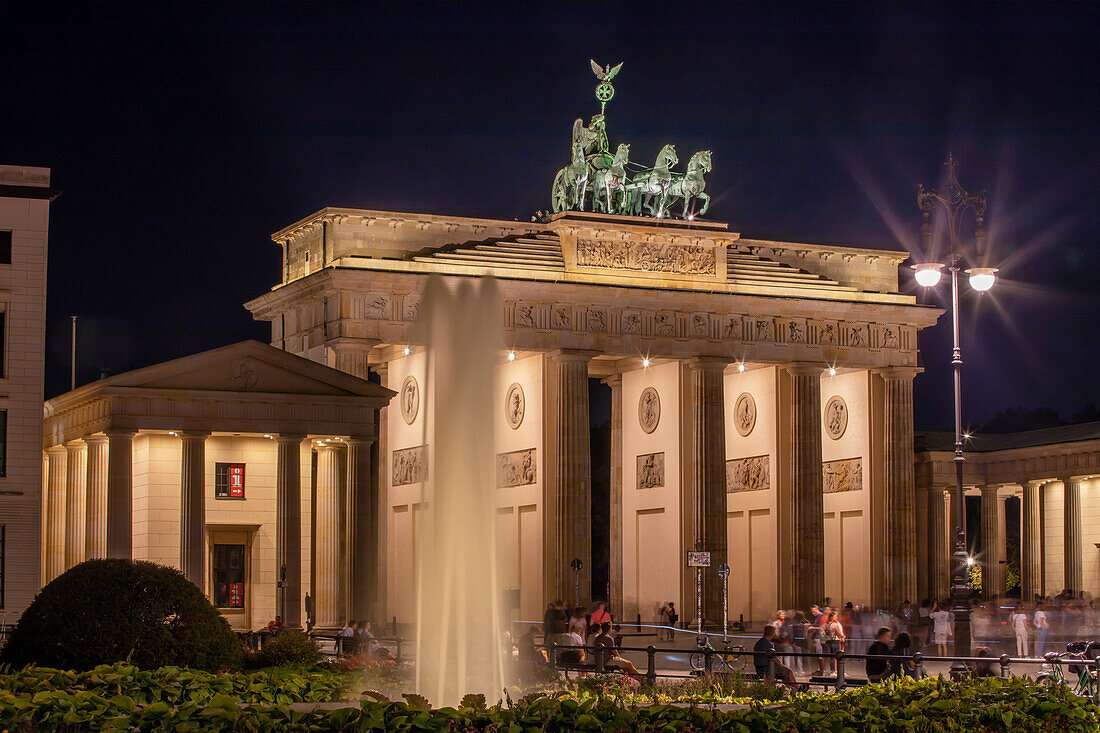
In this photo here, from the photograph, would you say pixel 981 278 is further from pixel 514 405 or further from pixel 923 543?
pixel 923 543

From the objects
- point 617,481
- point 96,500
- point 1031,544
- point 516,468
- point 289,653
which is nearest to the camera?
point 289,653

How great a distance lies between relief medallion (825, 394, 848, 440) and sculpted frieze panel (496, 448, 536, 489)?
14.8 meters

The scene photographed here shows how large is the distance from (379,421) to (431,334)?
3902 cm

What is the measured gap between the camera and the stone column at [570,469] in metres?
65.4

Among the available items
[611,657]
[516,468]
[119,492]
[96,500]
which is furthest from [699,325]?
[611,657]

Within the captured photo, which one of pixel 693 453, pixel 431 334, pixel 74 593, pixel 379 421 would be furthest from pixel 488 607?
pixel 693 453

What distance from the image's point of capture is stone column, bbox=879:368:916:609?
2793 inches

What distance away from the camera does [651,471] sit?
235 ft

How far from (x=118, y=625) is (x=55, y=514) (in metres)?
31.1

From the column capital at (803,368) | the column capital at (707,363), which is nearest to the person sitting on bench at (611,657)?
the column capital at (707,363)

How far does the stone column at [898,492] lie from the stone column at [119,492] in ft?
110

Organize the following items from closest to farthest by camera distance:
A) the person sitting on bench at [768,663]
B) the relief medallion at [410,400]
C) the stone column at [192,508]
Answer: the person sitting on bench at [768,663] < the stone column at [192,508] < the relief medallion at [410,400]

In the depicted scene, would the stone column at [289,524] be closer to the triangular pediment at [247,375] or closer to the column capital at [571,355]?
the triangular pediment at [247,375]

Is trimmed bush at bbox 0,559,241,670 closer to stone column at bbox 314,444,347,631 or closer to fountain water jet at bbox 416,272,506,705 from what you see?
fountain water jet at bbox 416,272,506,705
